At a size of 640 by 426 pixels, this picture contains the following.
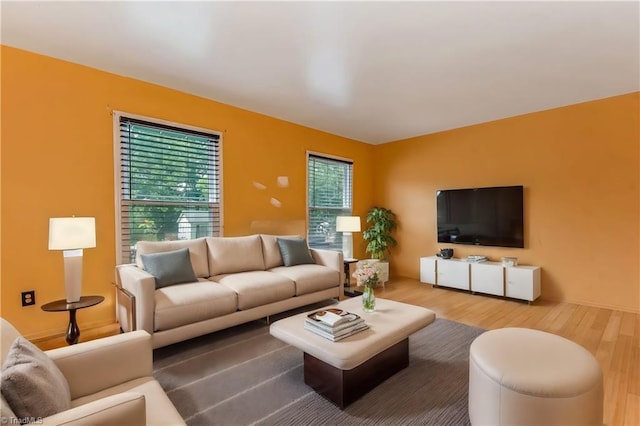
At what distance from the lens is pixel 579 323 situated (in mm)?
3189

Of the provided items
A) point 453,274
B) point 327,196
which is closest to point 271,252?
point 327,196

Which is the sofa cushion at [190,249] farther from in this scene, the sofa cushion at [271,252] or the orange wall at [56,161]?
the sofa cushion at [271,252]

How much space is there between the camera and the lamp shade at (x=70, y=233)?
2371mm

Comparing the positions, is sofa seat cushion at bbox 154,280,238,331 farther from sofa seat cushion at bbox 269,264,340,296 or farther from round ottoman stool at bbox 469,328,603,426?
round ottoman stool at bbox 469,328,603,426

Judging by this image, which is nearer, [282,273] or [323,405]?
[323,405]

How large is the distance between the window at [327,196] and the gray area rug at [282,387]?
2.48m

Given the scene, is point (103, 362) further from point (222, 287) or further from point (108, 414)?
point (222, 287)

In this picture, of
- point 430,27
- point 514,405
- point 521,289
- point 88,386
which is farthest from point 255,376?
point 521,289

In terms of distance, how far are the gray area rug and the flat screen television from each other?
7.16 ft

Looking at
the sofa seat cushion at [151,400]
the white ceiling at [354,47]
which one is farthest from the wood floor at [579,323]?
the white ceiling at [354,47]

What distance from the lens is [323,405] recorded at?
6.02ft

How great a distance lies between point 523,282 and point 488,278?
1.33 feet

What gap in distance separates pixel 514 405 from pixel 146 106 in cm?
386

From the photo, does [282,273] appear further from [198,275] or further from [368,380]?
[368,380]
